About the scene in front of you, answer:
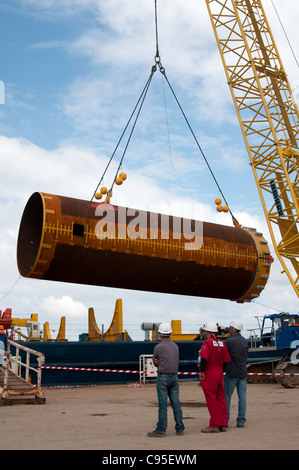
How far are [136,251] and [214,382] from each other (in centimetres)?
670

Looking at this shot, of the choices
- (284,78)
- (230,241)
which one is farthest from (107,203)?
(284,78)

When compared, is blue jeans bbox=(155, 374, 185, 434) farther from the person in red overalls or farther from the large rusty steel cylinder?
the large rusty steel cylinder

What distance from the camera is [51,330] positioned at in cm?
2914

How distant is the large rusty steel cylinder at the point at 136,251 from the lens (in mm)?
13352

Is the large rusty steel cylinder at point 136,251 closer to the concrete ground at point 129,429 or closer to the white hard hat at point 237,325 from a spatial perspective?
the concrete ground at point 129,429

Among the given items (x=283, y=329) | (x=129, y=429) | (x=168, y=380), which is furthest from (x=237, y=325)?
(x=283, y=329)

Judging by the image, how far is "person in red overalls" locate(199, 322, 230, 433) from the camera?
7609mm

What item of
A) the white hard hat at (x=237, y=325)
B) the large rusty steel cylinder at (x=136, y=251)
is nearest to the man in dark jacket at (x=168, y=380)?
the white hard hat at (x=237, y=325)

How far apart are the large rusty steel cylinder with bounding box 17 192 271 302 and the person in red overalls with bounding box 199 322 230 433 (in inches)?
251

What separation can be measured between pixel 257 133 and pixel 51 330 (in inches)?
619

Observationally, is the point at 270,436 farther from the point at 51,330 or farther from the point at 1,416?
the point at 51,330

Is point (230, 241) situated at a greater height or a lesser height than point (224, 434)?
greater

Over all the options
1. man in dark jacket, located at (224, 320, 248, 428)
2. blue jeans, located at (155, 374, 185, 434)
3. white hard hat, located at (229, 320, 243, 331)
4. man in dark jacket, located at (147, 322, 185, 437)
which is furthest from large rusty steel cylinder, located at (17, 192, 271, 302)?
blue jeans, located at (155, 374, 185, 434)

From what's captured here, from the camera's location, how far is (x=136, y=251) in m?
14.0
